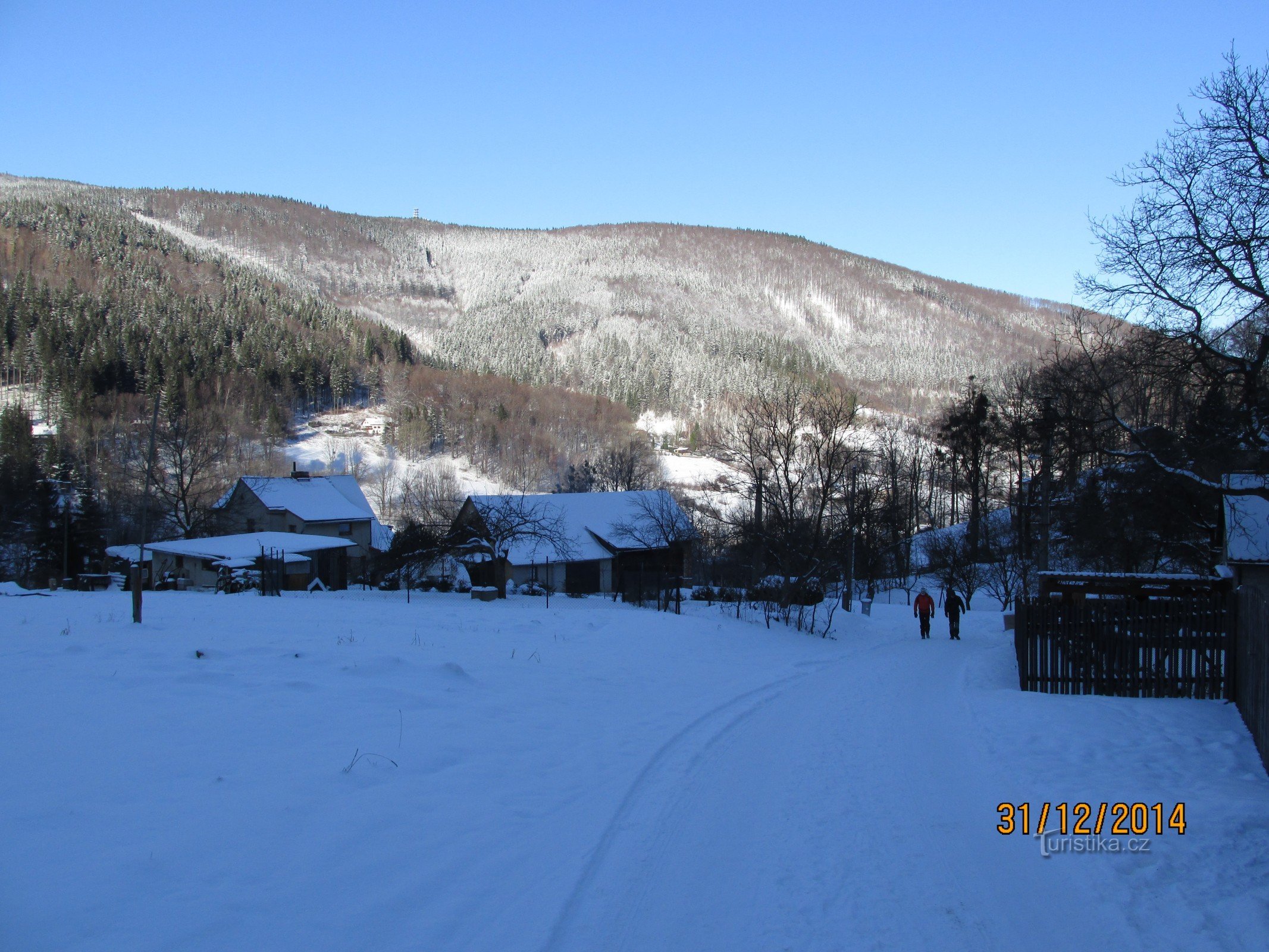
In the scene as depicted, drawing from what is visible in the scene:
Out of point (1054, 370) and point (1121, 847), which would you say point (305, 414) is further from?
point (1121, 847)

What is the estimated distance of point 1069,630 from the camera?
484 inches

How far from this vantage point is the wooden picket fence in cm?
1123

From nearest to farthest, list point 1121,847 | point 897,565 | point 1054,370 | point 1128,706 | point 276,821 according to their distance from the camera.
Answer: point 276,821, point 1121,847, point 1128,706, point 1054,370, point 897,565

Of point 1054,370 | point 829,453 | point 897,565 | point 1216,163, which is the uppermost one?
point 1216,163

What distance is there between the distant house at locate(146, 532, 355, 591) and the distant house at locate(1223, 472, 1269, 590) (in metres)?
32.8

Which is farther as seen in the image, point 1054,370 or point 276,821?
point 1054,370

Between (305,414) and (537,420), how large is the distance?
120 feet

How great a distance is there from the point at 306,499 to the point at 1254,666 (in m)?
55.9

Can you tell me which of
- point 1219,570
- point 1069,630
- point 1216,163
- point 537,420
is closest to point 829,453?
point 1219,570

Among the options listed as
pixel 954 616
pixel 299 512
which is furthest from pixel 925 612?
pixel 299 512

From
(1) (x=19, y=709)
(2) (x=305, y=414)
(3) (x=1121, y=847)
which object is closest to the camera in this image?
(3) (x=1121, y=847)
